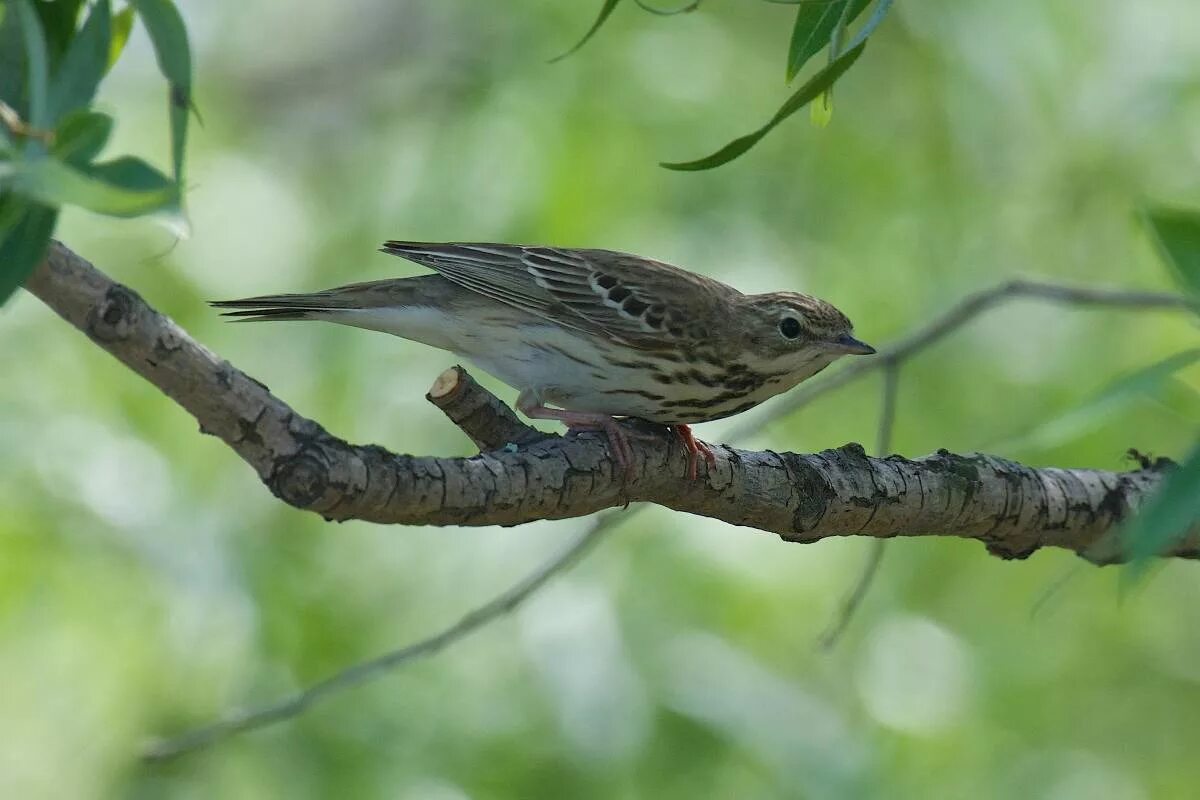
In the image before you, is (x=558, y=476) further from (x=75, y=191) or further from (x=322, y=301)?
A: (x=75, y=191)

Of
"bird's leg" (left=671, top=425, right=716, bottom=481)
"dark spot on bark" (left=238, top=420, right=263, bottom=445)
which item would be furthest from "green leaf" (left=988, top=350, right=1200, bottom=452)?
"dark spot on bark" (left=238, top=420, right=263, bottom=445)

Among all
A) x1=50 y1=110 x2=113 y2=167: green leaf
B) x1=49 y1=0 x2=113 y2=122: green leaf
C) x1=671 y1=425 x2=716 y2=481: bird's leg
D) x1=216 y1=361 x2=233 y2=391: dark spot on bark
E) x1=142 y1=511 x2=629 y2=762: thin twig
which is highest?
x1=49 y1=0 x2=113 y2=122: green leaf

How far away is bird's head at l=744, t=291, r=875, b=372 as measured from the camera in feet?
17.6

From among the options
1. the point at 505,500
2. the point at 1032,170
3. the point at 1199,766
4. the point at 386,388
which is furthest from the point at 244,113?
the point at 1199,766

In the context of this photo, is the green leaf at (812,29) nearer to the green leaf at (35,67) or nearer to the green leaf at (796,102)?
the green leaf at (796,102)

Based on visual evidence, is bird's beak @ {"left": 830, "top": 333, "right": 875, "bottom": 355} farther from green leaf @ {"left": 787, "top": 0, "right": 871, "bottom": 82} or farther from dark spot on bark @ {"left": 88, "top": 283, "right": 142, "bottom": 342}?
dark spot on bark @ {"left": 88, "top": 283, "right": 142, "bottom": 342}

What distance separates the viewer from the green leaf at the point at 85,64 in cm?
249

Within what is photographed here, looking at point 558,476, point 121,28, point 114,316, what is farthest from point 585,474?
point 121,28

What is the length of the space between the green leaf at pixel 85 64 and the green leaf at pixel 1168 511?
75.7 inches

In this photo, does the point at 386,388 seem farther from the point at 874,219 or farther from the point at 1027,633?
the point at 1027,633

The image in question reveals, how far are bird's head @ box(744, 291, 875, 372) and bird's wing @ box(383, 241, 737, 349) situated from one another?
235 millimetres

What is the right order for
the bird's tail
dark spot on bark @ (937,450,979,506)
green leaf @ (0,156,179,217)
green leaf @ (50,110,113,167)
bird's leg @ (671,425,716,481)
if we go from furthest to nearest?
1. the bird's tail
2. dark spot on bark @ (937,450,979,506)
3. bird's leg @ (671,425,716,481)
4. green leaf @ (50,110,113,167)
5. green leaf @ (0,156,179,217)

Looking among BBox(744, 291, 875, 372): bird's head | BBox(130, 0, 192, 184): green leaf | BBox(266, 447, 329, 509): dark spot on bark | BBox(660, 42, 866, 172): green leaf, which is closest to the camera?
BBox(130, 0, 192, 184): green leaf

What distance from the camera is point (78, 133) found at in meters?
2.10
